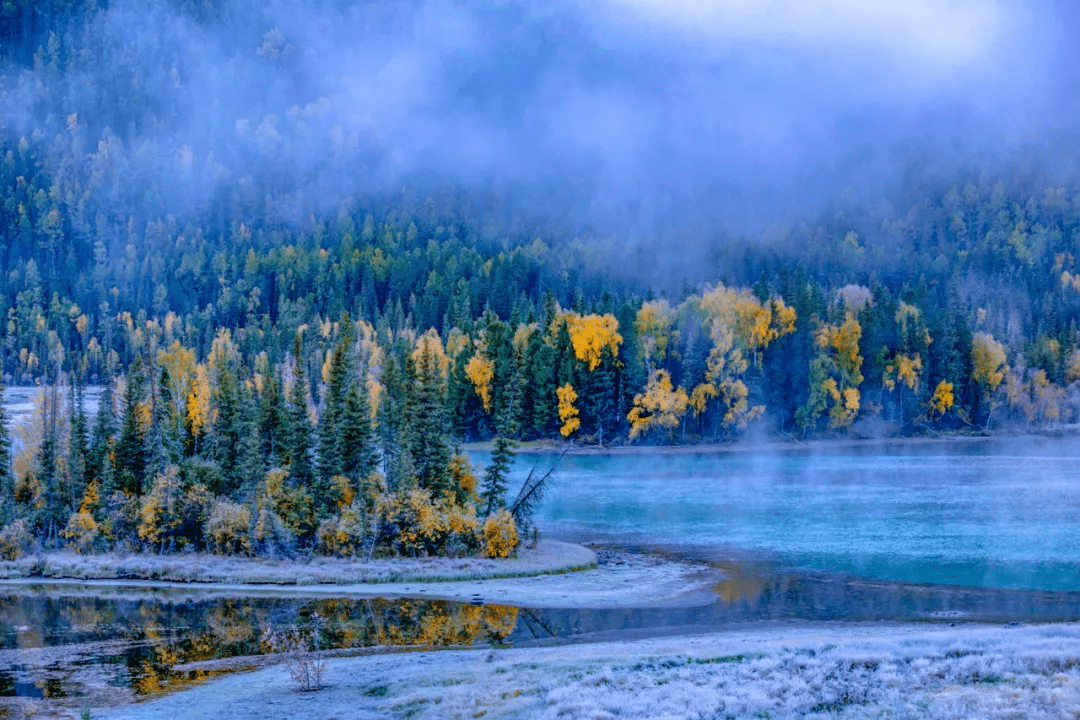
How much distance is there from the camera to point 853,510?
77.2m

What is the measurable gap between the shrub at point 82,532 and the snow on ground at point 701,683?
28867 mm

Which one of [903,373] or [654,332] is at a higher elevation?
[654,332]

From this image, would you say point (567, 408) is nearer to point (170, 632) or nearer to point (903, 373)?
point (903, 373)

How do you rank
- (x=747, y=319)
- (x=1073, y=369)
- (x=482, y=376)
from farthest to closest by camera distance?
(x=1073, y=369) → (x=747, y=319) → (x=482, y=376)

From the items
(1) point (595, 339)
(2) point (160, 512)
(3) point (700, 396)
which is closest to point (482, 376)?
(1) point (595, 339)

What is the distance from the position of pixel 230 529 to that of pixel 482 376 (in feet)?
286

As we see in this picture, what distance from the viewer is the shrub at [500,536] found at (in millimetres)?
55656

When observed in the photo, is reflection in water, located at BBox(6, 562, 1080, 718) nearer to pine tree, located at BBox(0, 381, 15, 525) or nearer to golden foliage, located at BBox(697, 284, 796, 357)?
pine tree, located at BBox(0, 381, 15, 525)

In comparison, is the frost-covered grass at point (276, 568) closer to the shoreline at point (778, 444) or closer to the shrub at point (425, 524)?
the shrub at point (425, 524)

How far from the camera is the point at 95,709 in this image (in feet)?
91.6

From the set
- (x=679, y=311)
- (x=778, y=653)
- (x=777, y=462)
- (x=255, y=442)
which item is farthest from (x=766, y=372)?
(x=778, y=653)

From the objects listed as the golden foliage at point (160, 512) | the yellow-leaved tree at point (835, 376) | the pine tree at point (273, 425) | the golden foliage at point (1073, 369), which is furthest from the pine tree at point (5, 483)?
the golden foliage at point (1073, 369)

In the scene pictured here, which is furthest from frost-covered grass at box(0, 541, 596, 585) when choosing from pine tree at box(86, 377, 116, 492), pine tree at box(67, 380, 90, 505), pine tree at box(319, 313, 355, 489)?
pine tree at box(319, 313, 355, 489)

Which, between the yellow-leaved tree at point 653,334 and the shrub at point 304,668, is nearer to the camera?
the shrub at point 304,668
